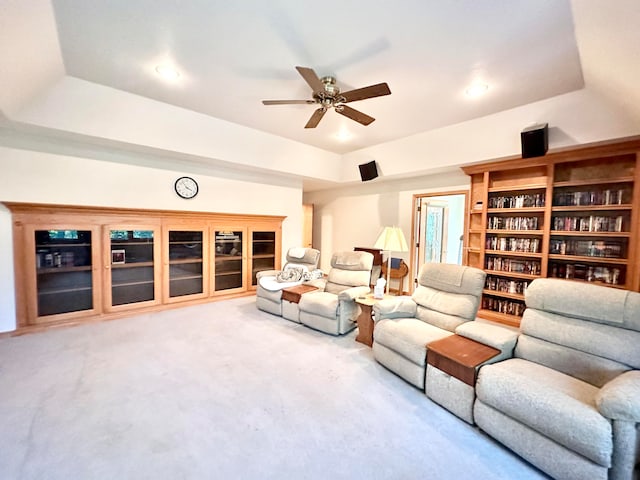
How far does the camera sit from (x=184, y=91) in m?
3.43

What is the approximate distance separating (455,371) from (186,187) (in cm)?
448

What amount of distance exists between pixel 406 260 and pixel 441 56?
3.87 metres

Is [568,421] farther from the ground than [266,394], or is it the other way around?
[568,421]

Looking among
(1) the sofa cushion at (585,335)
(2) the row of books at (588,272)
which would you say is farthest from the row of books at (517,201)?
(1) the sofa cushion at (585,335)

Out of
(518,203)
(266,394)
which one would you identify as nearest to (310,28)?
(266,394)

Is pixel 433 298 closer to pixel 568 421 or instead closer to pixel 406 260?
pixel 568 421

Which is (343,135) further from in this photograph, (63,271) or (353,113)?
(63,271)

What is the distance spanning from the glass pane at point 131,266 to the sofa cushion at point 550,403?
14.6ft

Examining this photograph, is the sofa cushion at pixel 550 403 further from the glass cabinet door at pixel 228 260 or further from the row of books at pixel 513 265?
the glass cabinet door at pixel 228 260

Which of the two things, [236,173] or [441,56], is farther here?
[236,173]

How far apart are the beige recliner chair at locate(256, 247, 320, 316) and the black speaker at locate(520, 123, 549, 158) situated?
327 centimetres

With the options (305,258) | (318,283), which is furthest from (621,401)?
(305,258)

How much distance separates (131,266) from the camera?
4.22 metres

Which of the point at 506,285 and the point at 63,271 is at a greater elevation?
the point at 63,271
